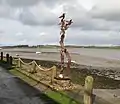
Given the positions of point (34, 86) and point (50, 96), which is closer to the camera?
point (50, 96)

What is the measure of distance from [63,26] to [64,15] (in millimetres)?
639

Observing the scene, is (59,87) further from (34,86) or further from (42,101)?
(42,101)

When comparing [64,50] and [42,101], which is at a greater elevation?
[64,50]

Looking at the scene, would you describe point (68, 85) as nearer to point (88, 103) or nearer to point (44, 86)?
point (44, 86)

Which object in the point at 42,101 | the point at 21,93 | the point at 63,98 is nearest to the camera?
the point at 42,101

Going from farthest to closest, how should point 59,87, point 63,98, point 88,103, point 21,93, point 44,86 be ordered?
point 44,86, point 59,87, point 21,93, point 63,98, point 88,103

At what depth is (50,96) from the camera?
1460 centimetres

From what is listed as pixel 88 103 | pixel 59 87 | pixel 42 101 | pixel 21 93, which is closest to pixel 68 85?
pixel 59 87

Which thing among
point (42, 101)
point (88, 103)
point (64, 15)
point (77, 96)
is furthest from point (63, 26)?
point (88, 103)

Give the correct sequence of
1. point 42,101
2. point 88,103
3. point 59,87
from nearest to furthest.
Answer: point 88,103 → point 42,101 → point 59,87

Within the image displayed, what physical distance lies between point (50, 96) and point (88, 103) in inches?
154

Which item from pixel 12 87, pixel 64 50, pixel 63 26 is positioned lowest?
pixel 12 87

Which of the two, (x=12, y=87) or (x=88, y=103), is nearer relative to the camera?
(x=88, y=103)

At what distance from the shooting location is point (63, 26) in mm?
17062
